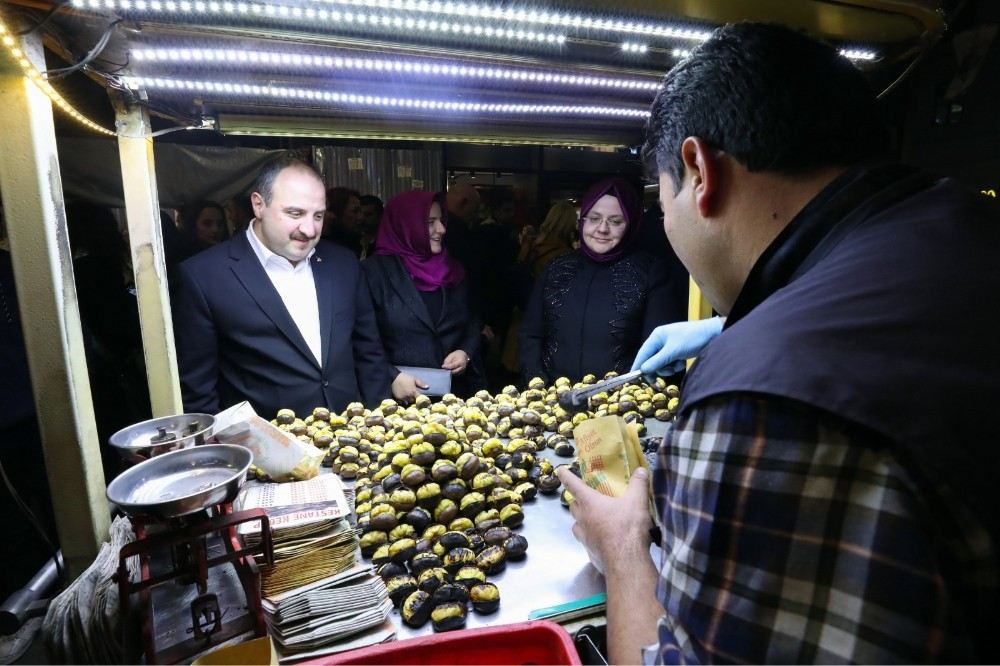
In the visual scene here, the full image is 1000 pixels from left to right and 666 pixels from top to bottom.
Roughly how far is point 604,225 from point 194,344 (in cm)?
273

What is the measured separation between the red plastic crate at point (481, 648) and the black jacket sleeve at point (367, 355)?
244 cm

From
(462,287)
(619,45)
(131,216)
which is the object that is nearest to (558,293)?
(462,287)

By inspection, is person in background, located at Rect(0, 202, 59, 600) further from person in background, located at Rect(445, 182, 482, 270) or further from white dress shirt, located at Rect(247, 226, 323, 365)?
person in background, located at Rect(445, 182, 482, 270)

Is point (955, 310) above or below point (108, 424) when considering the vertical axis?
above

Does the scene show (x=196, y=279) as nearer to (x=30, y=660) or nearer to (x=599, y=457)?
(x=30, y=660)

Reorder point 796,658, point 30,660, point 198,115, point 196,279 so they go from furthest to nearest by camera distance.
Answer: point 196,279
point 198,115
point 30,660
point 796,658

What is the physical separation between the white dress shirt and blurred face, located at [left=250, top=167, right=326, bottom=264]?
0.17 feet

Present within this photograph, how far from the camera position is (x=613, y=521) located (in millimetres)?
1404

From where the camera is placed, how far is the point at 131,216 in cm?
243

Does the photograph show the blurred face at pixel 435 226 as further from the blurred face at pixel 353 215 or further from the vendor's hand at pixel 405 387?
the blurred face at pixel 353 215

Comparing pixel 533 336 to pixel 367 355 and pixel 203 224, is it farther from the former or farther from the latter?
pixel 203 224

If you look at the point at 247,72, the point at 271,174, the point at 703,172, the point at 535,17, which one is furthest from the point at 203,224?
the point at 703,172

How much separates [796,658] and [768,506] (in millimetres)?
228

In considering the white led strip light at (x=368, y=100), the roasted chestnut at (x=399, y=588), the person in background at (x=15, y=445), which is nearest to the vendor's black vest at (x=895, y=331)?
the roasted chestnut at (x=399, y=588)
